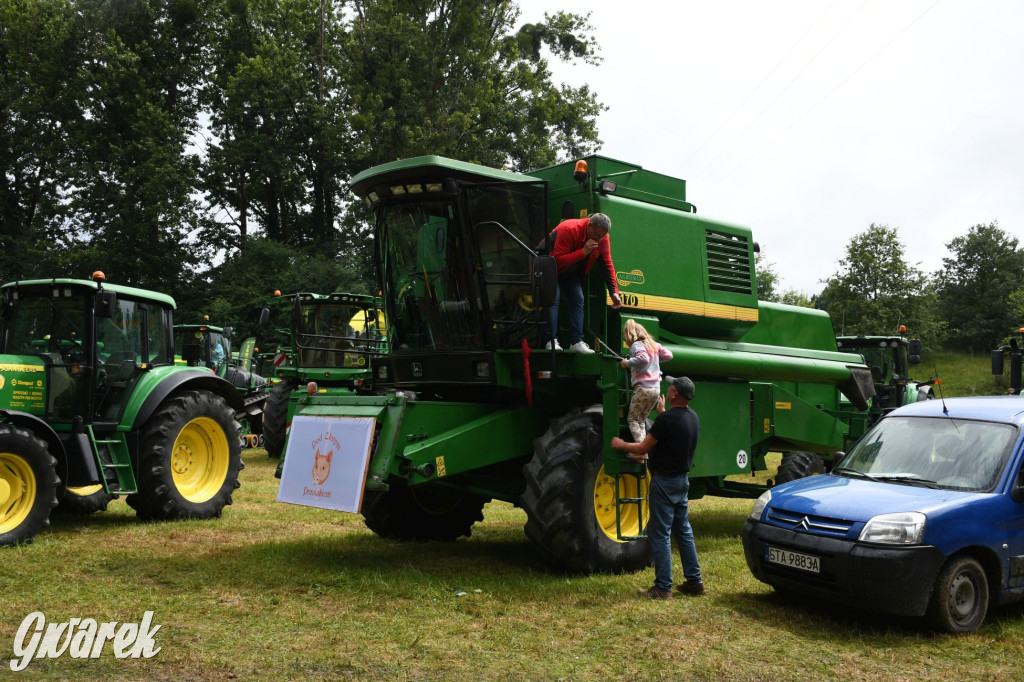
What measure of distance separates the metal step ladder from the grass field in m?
0.67

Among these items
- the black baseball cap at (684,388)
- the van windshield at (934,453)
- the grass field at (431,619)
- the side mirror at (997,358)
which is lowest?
the grass field at (431,619)

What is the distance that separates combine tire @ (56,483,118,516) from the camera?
34.2ft

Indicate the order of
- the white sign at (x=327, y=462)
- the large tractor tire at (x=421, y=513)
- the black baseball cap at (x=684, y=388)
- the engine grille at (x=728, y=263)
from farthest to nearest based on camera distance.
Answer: the engine grille at (x=728, y=263)
the large tractor tire at (x=421, y=513)
the white sign at (x=327, y=462)
the black baseball cap at (x=684, y=388)

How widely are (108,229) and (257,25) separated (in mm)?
10352

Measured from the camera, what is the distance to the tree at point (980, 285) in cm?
6372

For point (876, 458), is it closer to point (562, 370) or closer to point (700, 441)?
point (700, 441)

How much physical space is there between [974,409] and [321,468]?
17.0 feet

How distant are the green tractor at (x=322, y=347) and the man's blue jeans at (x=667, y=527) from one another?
984cm

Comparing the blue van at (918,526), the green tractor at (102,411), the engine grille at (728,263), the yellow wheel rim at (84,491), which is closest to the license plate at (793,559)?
the blue van at (918,526)

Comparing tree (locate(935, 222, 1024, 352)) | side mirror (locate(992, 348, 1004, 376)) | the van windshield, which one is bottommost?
the van windshield

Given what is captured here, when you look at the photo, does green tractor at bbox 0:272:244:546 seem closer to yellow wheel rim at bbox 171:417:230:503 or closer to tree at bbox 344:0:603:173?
yellow wheel rim at bbox 171:417:230:503

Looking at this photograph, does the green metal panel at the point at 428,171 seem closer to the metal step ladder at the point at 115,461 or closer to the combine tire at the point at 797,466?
the metal step ladder at the point at 115,461

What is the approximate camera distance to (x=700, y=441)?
27.9ft

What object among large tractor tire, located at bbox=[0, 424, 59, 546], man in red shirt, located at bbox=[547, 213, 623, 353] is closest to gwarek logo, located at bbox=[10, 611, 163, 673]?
large tractor tire, located at bbox=[0, 424, 59, 546]
